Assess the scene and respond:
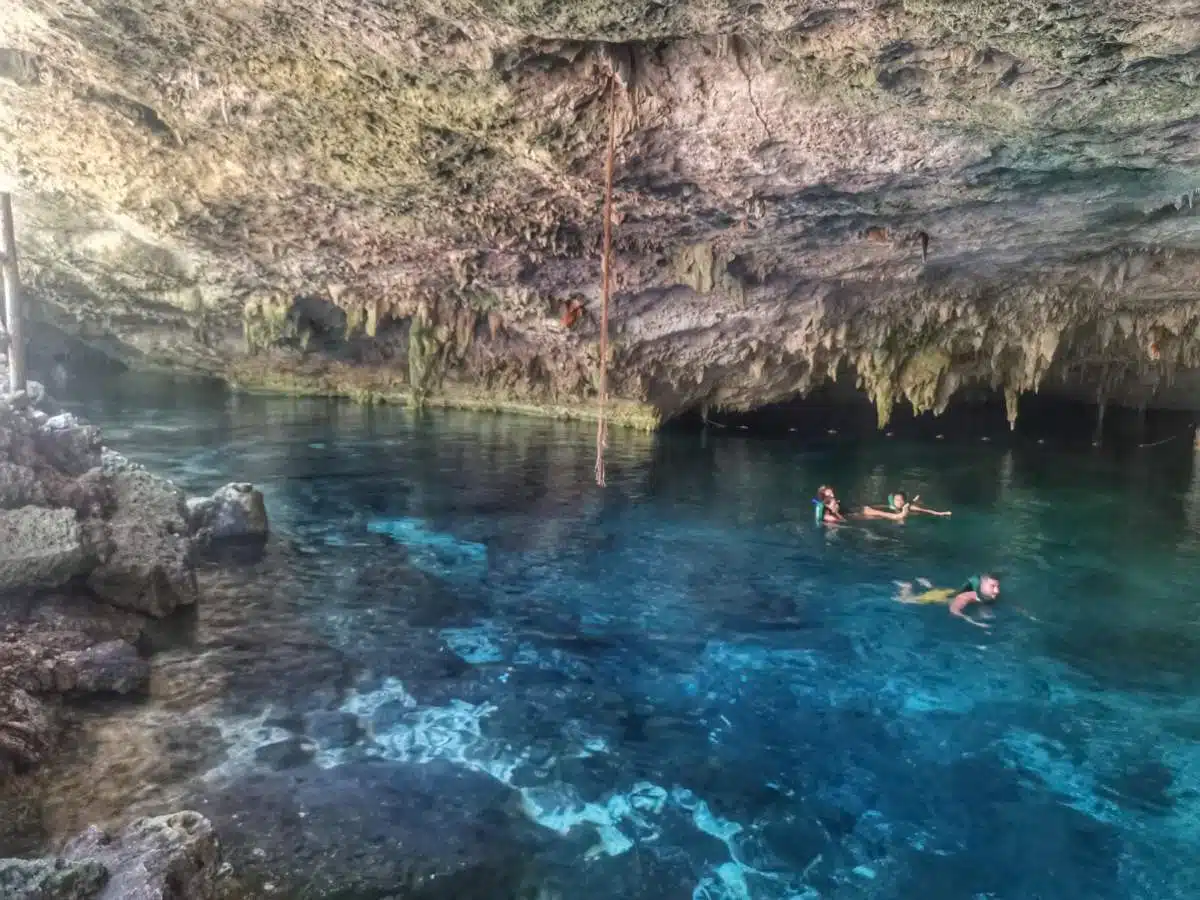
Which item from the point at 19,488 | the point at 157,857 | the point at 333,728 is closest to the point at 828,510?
the point at 333,728

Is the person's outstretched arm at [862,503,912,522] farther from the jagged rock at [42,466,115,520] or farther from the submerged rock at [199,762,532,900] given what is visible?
the jagged rock at [42,466,115,520]

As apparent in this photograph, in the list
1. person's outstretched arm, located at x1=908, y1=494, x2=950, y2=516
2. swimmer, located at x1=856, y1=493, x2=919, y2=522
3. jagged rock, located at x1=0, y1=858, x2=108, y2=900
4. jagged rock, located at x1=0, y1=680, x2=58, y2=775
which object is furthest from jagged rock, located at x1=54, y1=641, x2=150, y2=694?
person's outstretched arm, located at x1=908, y1=494, x2=950, y2=516

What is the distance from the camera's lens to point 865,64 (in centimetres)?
786

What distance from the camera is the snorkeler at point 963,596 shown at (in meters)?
10.5

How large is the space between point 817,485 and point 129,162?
596 inches

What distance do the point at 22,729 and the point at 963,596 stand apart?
10163 mm

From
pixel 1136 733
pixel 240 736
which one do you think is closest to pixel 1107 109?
pixel 1136 733

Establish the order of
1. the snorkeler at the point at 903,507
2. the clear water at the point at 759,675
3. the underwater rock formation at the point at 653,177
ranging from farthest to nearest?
the snorkeler at the point at 903,507 < the underwater rock formation at the point at 653,177 < the clear water at the point at 759,675

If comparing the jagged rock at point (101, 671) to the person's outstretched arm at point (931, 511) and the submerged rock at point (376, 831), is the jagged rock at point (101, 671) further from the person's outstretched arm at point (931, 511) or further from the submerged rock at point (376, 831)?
the person's outstretched arm at point (931, 511)

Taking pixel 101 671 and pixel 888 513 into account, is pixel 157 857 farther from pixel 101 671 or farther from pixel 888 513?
pixel 888 513

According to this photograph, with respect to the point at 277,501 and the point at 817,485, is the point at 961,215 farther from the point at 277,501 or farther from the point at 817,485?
the point at 277,501

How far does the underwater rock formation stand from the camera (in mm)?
7754

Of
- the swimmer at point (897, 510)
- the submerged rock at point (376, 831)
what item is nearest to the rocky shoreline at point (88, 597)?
the submerged rock at point (376, 831)

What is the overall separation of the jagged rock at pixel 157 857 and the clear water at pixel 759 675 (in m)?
1.67
